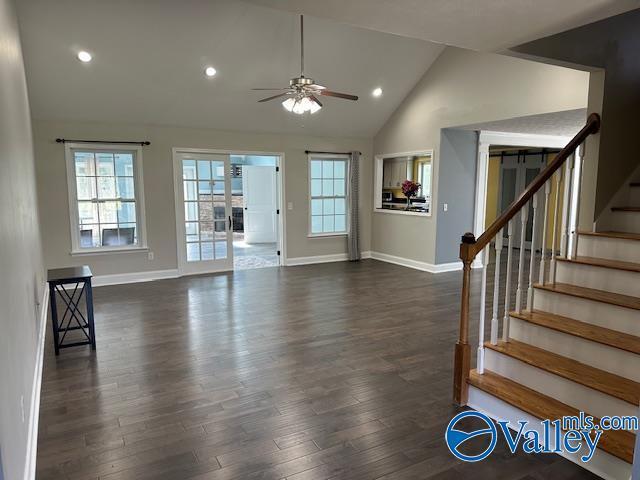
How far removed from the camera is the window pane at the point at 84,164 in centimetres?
628

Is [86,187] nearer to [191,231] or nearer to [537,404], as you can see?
[191,231]

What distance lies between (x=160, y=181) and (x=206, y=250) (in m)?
1.36

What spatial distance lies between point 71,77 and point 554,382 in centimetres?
602

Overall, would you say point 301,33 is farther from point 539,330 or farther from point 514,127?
point 539,330

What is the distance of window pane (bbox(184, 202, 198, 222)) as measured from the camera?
23.1 ft

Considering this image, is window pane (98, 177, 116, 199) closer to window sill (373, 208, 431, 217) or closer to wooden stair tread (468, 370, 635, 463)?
window sill (373, 208, 431, 217)

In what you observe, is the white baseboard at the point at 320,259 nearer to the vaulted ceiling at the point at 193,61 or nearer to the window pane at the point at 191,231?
the window pane at the point at 191,231

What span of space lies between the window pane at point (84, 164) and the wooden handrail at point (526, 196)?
18.7ft

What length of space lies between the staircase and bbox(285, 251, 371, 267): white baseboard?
536cm

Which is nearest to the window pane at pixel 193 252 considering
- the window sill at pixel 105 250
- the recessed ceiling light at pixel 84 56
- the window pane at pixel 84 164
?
the window sill at pixel 105 250

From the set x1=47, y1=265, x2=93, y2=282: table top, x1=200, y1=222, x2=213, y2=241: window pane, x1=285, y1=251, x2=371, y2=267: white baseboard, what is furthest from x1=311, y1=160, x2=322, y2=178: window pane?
x1=47, y1=265, x2=93, y2=282: table top

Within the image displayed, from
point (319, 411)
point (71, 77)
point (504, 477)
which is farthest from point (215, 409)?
point (71, 77)

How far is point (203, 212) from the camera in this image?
7195 mm

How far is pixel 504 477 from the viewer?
2.22m
